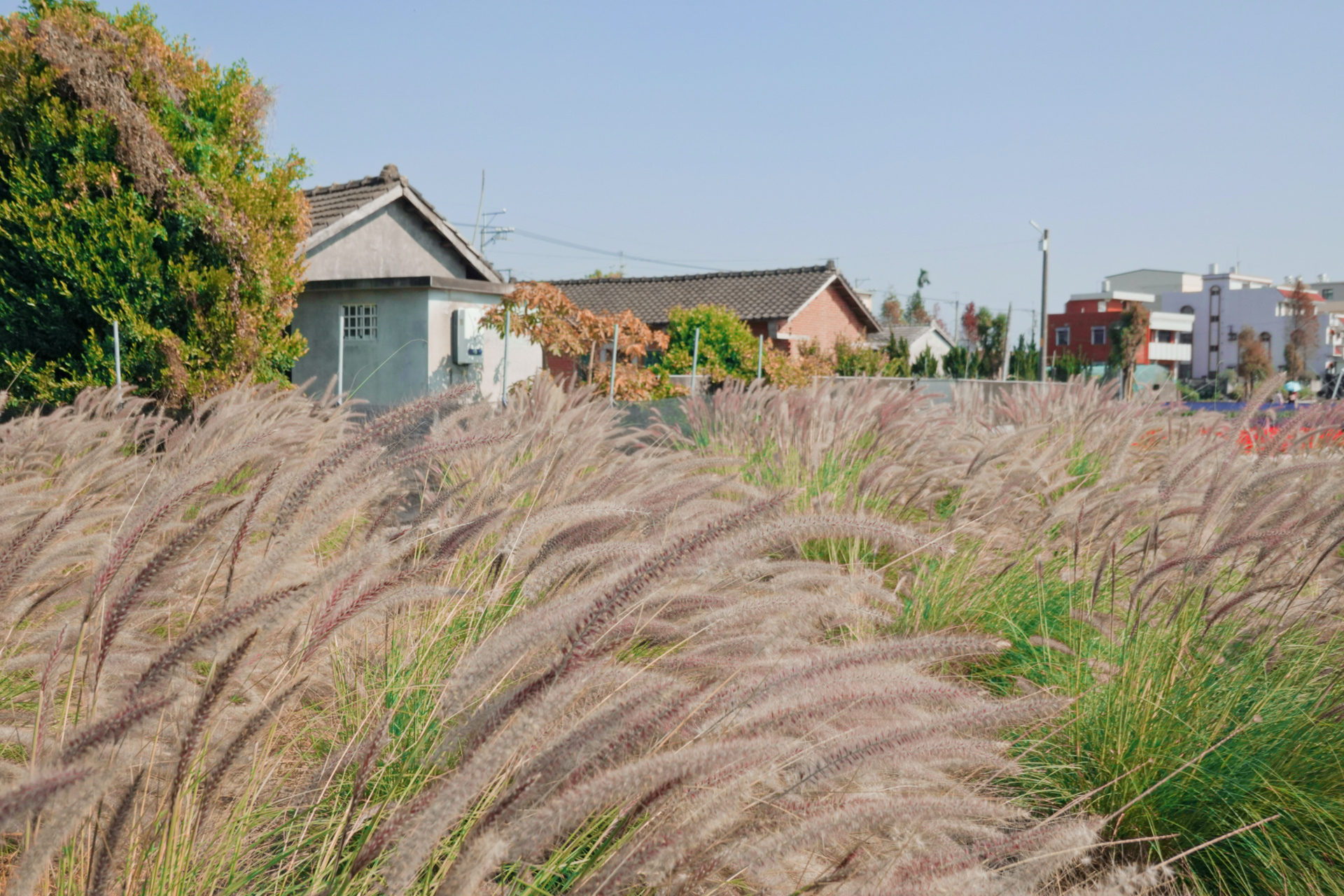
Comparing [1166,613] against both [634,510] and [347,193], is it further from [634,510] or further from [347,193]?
[347,193]

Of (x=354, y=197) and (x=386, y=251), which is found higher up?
(x=354, y=197)

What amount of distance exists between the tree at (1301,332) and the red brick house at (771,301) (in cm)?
3369

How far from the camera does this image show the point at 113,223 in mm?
7699

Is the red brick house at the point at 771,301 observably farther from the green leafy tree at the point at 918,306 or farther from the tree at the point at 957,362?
the green leafy tree at the point at 918,306

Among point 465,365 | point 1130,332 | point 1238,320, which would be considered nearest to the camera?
point 465,365

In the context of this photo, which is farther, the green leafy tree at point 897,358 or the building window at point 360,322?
the green leafy tree at point 897,358

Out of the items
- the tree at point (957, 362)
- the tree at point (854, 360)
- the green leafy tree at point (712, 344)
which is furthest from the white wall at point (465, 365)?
the tree at point (957, 362)

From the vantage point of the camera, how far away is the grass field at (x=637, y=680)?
1.13 meters

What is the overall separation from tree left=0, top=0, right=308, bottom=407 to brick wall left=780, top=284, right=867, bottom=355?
22362mm

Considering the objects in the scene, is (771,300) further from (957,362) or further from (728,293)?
(957,362)

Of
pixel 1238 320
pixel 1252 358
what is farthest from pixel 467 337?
pixel 1238 320

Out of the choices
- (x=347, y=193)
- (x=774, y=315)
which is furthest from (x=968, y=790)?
(x=774, y=315)

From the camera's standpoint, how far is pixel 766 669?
1721mm

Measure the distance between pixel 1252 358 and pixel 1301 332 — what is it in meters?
3.48
